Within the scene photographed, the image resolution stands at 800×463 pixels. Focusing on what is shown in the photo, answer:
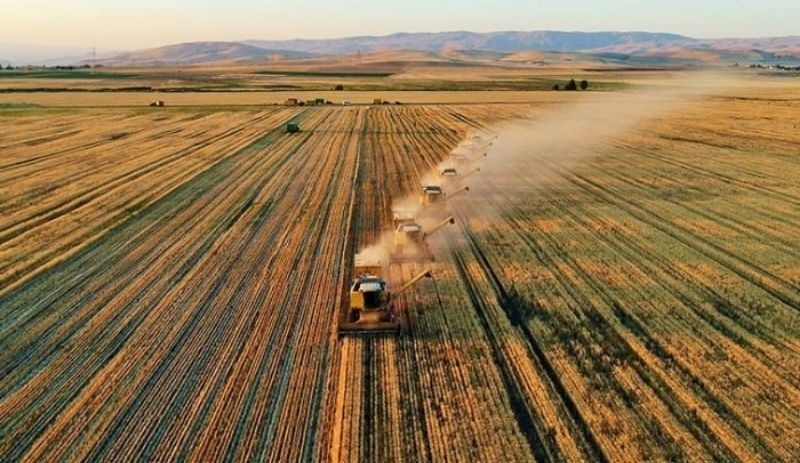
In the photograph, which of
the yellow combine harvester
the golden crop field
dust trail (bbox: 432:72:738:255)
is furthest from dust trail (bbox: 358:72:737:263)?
the yellow combine harvester

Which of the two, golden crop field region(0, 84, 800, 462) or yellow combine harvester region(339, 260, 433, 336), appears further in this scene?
yellow combine harvester region(339, 260, 433, 336)

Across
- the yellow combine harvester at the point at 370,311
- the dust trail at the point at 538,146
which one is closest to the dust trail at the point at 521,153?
the dust trail at the point at 538,146

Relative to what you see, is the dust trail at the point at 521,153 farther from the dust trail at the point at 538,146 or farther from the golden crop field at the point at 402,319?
the golden crop field at the point at 402,319

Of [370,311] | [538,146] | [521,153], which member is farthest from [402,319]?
[538,146]

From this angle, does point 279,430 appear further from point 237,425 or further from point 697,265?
point 697,265

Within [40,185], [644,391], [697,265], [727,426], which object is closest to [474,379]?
[644,391]

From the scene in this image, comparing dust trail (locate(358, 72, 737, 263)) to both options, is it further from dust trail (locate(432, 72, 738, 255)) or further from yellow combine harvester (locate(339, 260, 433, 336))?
yellow combine harvester (locate(339, 260, 433, 336))

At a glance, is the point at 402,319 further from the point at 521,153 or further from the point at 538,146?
the point at 538,146

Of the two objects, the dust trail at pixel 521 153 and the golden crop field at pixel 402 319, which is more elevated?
the dust trail at pixel 521 153

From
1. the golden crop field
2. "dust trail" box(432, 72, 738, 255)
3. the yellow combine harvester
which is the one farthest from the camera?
"dust trail" box(432, 72, 738, 255)
